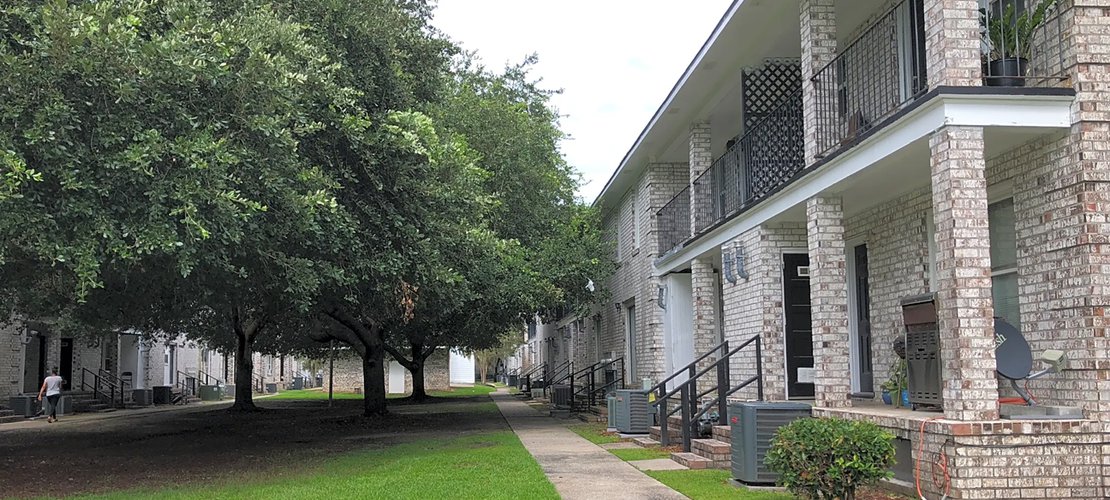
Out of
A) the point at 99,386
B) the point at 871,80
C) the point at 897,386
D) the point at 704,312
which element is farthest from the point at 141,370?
the point at 897,386

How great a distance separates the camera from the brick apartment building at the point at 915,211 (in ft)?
23.2

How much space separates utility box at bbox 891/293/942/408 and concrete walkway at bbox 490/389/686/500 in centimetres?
235

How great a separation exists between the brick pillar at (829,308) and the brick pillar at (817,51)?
2.79 ft

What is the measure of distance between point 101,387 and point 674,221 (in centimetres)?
2564

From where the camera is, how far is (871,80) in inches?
419

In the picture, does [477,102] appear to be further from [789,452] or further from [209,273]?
[789,452]

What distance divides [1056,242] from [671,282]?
1053 centimetres

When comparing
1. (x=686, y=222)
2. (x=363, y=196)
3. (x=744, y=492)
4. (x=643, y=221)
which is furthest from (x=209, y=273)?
(x=643, y=221)

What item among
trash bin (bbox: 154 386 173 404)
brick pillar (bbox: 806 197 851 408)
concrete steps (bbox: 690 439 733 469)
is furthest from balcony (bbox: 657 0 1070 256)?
trash bin (bbox: 154 386 173 404)

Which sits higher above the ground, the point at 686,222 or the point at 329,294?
the point at 686,222

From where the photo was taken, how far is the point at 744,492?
883 cm

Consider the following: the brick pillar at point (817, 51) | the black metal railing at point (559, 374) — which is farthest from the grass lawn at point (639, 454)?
the black metal railing at point (559, 374)

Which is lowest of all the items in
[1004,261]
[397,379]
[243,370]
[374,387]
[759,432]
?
[397,379]

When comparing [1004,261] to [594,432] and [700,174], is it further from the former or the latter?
[594,432]
